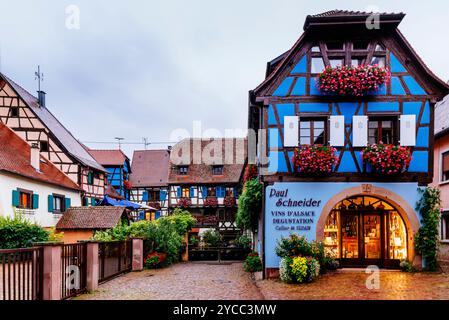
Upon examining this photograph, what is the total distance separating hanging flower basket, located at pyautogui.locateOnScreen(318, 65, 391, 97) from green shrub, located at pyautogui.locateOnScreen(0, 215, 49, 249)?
13.3 m

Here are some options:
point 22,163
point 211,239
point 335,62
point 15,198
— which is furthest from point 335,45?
point 22,163

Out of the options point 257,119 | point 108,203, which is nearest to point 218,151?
point 108,203

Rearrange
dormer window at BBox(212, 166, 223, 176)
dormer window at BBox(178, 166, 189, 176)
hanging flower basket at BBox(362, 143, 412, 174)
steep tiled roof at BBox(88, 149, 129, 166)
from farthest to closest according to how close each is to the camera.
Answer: steep tiled roof at BBox(88, 149, 129, 166) → dormer window at BBox(178, 166, 189, 176) → dormer window at BBox(212, 166, 223, 176) → hanging flower basket at BBox(362, 143, 412, 174)

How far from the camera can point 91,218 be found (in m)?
22.3

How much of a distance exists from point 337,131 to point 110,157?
29178mm

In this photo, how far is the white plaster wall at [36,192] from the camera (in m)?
18.8

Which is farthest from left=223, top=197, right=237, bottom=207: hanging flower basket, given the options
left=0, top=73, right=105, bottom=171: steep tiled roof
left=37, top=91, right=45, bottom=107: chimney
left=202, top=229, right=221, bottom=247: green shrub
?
left=37, top=91, right=45, bottom=107: chimney

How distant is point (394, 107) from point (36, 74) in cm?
2505

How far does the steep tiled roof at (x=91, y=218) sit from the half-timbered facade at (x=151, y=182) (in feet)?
53.5

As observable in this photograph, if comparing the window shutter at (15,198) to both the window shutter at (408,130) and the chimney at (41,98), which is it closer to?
the chimney at (41,98)

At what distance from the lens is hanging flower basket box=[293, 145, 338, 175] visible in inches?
501

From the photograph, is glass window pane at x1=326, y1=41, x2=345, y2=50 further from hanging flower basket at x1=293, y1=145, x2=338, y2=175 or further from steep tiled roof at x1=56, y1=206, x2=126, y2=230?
steep tiled roof at x1=56, y1=206, x2=126, y2=230

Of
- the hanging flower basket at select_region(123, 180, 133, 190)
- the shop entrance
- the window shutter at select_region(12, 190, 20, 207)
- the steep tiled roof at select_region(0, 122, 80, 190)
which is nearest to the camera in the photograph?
the shop entrance

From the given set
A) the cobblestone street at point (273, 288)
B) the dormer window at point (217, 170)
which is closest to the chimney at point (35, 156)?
the cobblestone street at point (273, 288)
